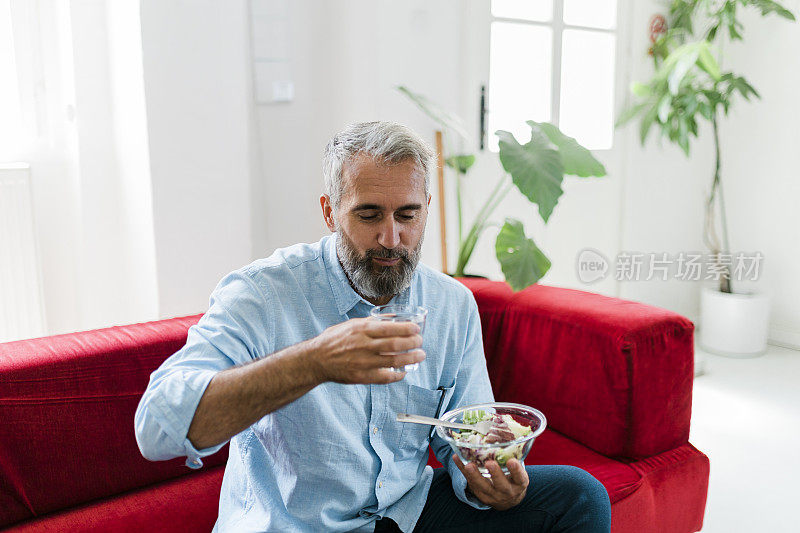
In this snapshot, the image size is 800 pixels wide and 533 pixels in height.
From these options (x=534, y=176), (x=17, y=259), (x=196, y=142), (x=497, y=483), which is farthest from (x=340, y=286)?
(x=17, y=259)

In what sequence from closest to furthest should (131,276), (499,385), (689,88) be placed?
(499,385) → (131,276) → (689,88)

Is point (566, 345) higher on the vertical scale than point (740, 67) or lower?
lower

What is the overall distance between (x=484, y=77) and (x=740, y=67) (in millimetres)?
1707

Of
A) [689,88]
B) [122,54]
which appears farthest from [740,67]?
[122,54]

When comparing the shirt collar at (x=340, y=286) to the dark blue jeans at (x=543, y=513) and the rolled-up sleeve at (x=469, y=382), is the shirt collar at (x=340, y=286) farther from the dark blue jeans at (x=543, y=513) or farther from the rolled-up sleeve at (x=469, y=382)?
the dark blue jeans at (x=543, y=513)

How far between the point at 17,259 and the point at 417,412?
1.77m

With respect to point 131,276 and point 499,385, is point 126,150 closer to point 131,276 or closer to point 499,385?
point 131,276

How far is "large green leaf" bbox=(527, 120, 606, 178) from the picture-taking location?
220 centimetres

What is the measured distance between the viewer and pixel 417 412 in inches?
49.7

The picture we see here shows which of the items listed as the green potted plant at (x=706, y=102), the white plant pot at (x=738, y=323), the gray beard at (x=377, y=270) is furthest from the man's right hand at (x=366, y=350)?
the white plant pot at (x=738, y=323)

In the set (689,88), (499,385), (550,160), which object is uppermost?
(689,88)

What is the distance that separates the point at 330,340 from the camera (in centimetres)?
88

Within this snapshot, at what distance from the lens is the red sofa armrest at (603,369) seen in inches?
63.1

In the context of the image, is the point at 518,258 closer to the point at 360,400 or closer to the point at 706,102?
the point at 360,400
